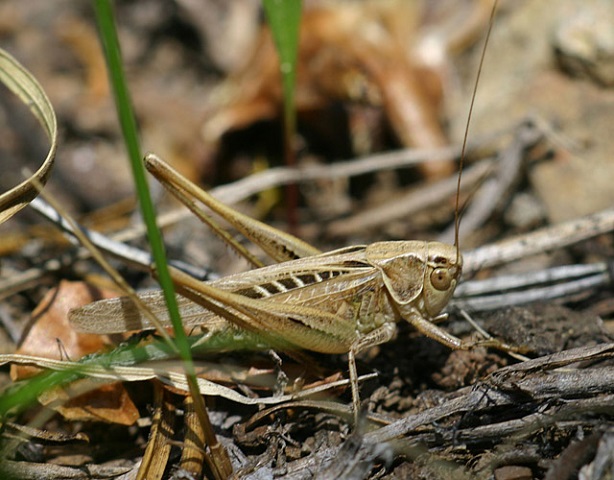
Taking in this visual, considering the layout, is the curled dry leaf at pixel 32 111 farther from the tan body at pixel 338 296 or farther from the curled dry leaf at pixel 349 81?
the curled dry leaf at pixel 349 81

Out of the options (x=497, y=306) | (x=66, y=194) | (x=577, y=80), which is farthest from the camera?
(x=66, y=194)

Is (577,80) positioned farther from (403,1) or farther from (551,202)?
(403,1)

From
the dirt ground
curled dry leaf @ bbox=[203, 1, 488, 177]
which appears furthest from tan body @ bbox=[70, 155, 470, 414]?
curled dry leaf @ bbox=[203, 1, 488, 177]

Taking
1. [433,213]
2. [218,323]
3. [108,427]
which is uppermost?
[433,213]

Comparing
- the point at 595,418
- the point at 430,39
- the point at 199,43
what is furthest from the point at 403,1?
the point at 595,418

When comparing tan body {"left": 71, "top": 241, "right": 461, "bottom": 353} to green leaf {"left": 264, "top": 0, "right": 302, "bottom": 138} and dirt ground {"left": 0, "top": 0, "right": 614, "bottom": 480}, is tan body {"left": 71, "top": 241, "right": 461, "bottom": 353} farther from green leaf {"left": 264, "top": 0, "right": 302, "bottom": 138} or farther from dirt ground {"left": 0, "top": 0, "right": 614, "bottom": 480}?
green leaf {"left": 264, "top": 0, "right": 302, "bottom": 138}

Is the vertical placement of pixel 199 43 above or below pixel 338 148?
above
